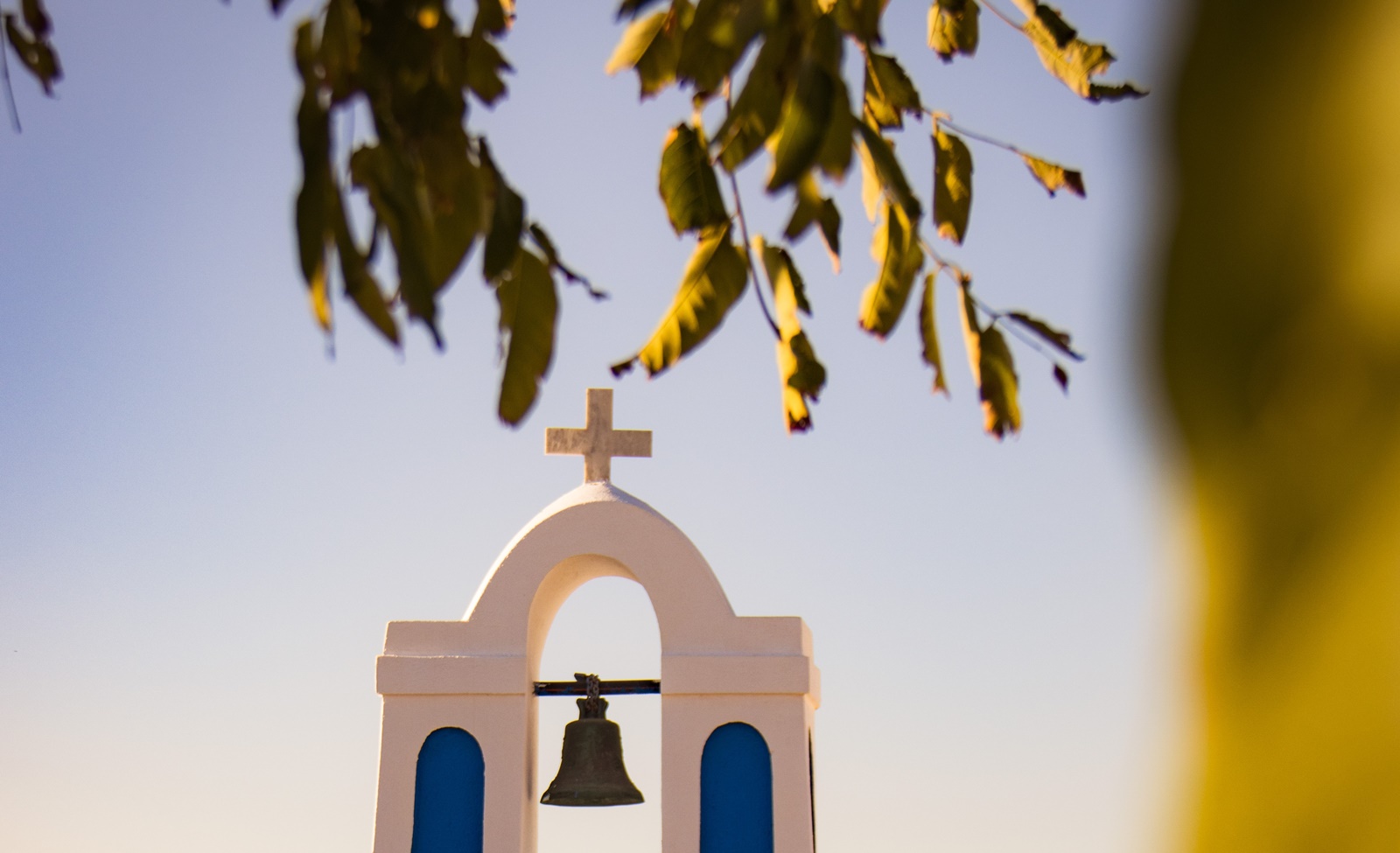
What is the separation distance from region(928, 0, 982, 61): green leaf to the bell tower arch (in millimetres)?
4085

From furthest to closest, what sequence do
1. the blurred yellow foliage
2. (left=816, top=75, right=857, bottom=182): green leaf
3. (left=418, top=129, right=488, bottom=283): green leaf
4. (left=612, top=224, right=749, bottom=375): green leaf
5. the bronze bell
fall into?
the bronze bell → (left=612, top=224, right=749, bottom=375): green leaf → (left=418, top=129, right=488, bottom=283): green leaf → (left=816, top=75, right=857, bottom=182): green leaf → the blurred yellow foliage

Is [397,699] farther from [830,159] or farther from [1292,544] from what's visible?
[1292,544]

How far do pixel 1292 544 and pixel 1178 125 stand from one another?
17 cm

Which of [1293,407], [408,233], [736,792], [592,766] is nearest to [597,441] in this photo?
[592,766]

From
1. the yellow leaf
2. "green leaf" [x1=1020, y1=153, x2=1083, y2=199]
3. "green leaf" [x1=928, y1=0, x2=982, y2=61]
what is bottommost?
the yellow leaf

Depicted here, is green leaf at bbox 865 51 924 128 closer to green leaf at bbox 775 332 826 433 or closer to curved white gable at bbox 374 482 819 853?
green leaf at bbox 775 332 826 433

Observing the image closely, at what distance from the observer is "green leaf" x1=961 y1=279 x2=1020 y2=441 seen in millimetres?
1820

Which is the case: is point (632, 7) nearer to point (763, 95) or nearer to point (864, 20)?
point (763, 95)

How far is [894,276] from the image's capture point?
1914mm

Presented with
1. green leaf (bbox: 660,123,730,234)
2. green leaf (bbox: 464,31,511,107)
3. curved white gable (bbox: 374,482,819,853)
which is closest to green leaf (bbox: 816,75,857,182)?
green leaf (bbox: 660,123,730,234)

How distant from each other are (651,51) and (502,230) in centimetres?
65

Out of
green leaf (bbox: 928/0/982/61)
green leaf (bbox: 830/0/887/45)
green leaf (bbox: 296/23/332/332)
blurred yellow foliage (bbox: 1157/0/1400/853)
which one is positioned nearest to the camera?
blurred yellow foliage (bbox: 1157/0/1400/853)

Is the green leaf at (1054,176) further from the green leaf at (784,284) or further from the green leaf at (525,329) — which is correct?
the green leaf at (525,329)

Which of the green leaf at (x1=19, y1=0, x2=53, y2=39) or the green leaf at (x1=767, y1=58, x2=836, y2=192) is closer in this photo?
the green leaf at (x1=767, y1=58, x2=836, y2=192)
